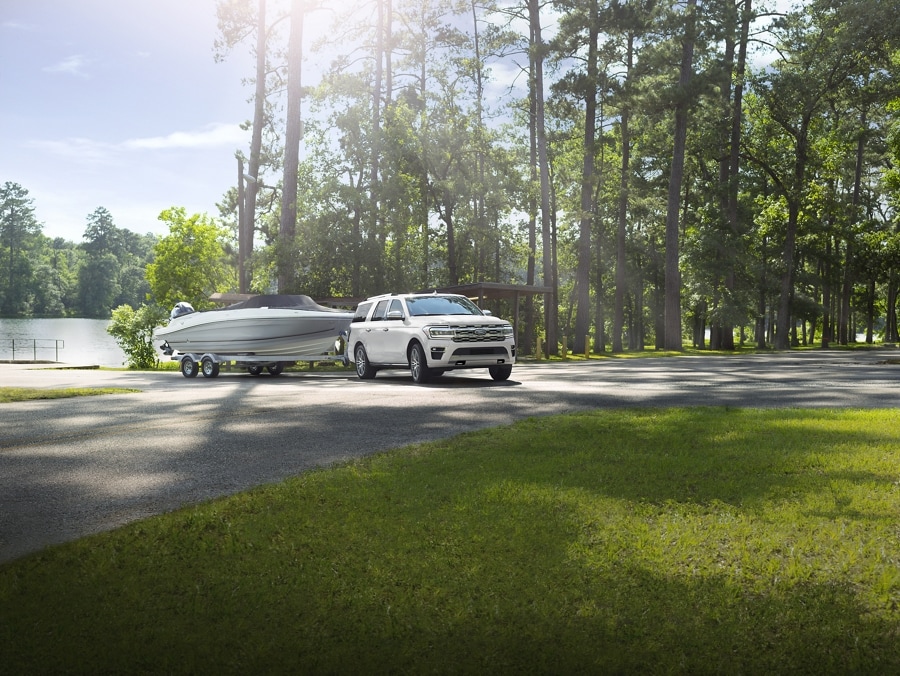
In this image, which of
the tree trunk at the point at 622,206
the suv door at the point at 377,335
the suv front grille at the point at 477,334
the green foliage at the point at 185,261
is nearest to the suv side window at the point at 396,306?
the suv door at the point at 377,335

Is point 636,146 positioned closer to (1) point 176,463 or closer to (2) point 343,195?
(2) point 343,195

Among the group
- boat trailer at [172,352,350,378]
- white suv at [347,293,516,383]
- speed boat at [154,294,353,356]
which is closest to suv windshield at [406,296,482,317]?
white suv at [347,293,516,383]

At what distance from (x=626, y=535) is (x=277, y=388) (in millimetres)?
12304

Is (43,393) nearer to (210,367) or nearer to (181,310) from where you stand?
(210,367)

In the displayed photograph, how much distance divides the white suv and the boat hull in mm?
1361

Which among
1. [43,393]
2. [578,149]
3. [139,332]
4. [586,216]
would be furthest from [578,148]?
[43,393]

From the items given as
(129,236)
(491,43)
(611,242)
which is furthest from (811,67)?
(129,236)

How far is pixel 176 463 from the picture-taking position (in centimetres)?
730

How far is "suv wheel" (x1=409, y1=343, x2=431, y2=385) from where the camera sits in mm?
17828

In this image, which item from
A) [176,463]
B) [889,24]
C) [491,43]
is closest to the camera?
[176,463]

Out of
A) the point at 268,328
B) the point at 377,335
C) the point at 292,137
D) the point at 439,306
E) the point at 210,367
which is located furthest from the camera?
the point at 292,137

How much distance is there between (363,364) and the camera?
20.4m

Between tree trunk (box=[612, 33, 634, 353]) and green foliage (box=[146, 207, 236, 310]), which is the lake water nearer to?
green foliage (box=[146, 207, 236, 310])

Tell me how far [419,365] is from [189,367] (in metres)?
8.07
